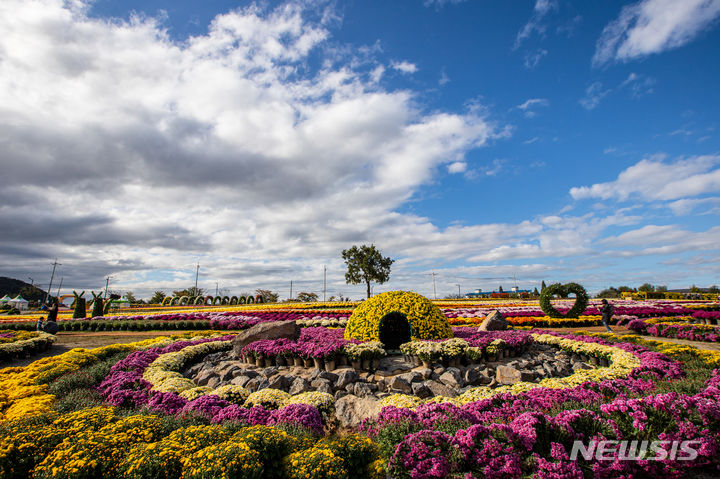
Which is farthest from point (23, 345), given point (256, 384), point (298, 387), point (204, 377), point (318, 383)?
point (318, 383)

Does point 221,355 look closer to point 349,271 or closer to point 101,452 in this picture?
point 101,452

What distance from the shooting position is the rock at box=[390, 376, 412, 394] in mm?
7363

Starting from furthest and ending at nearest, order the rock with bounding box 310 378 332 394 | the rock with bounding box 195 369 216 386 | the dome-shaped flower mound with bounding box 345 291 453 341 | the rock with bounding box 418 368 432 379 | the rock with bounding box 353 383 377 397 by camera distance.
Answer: the dome-shaped flower mound with bounding box 345 291 453 341, the rock with bounding box 195 369 216 386, the rock with bounding box 418 368 432 379, the rock with bounding box 310 378 332 394, the rock with bounding box 353 383 377 397

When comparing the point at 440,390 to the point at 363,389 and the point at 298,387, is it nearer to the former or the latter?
the point at 363,389

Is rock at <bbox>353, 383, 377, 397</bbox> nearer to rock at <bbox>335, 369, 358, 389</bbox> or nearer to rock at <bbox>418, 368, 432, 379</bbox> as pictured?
rock at <bbox>335, 369, 358, 389</bbox>

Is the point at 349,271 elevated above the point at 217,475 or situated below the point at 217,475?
above

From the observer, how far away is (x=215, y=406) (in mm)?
6090

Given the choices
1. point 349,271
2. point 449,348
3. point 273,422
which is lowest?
point 273,422

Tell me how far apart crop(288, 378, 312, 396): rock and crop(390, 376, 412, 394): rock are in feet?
5.98

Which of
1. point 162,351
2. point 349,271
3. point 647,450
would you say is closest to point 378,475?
point 647,450

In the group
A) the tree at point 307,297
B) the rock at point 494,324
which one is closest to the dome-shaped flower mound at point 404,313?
the rock at point 494,324

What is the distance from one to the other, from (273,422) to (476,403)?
326 cm

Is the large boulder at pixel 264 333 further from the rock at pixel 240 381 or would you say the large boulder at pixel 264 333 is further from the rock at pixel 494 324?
the rock at pixel 494 324

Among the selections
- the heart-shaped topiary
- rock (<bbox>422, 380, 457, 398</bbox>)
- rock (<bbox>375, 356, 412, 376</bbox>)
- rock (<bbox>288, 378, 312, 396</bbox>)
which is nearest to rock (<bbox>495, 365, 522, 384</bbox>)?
rock (<bbox>422, 380, 457, 398</bbox>)
